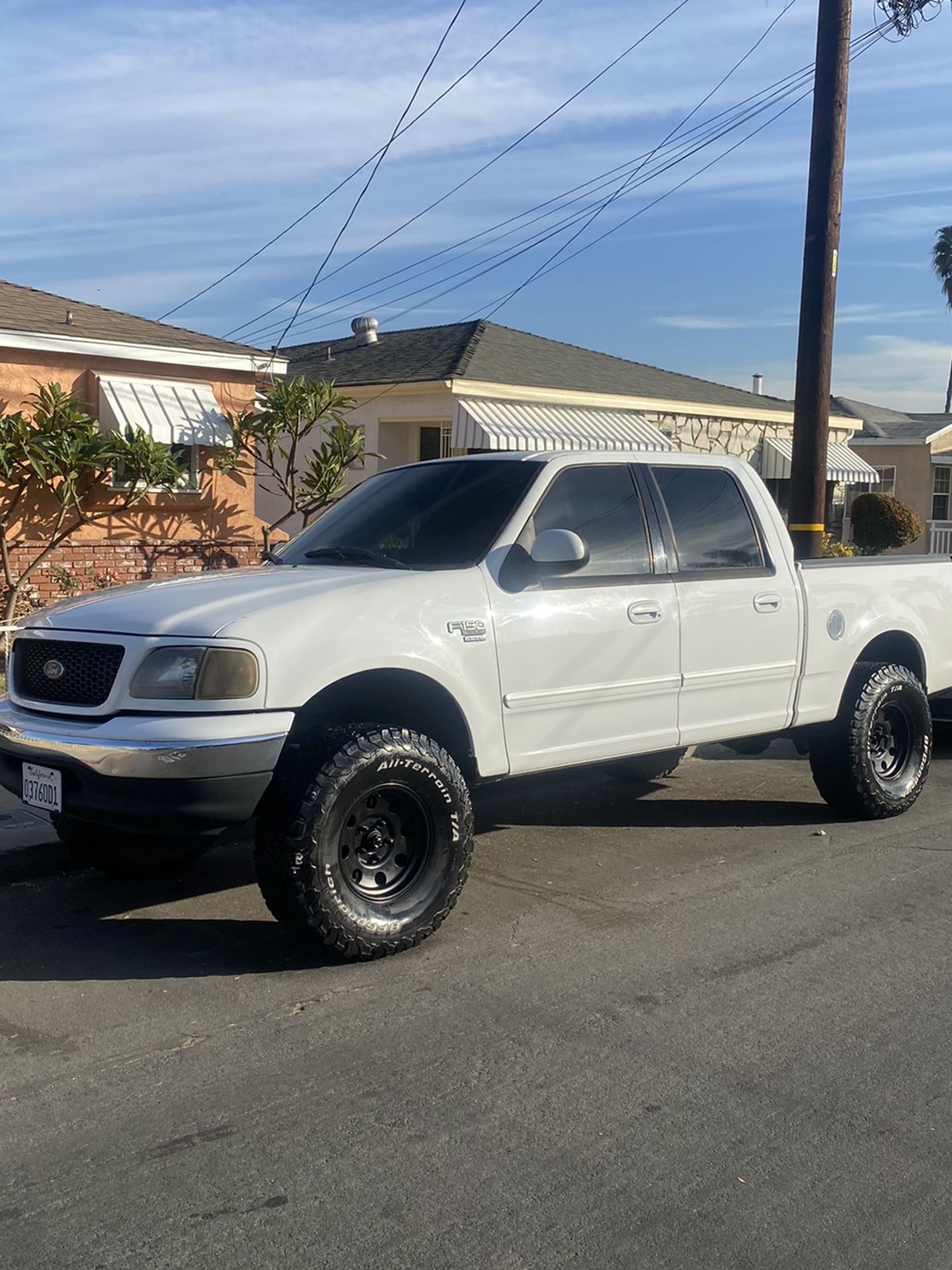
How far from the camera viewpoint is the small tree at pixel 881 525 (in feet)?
86.8

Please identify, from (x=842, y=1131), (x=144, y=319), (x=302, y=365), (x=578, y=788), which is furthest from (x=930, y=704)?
(x=302, y=365)

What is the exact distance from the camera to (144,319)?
16.7 metres

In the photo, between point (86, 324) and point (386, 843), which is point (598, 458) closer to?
point (386, 843)

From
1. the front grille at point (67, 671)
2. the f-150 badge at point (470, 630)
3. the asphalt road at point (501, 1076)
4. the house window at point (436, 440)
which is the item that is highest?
the house window at point (436, 440)

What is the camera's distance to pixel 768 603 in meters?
6.75

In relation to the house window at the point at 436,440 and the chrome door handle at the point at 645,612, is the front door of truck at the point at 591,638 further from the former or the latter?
the house window at the point at 436,440

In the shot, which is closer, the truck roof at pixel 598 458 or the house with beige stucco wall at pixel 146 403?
the truck roof at pixel 598 458

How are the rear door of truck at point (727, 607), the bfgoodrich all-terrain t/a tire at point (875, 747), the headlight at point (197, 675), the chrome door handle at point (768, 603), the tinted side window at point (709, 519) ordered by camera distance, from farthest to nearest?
the bfgoodrich all-terrain t/a tire at point (875, 747), the chrome door handle at point (768, 603), the tinted side window at point (709, 519), the rear door of truck at point (727, 607), the headlight at point (197, 675)

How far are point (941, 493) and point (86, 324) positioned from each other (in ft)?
84.6

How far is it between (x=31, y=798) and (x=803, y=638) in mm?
3958

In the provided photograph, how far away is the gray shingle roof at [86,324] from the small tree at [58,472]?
0.73 m

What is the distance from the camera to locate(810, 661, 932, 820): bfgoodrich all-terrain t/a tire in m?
7.27

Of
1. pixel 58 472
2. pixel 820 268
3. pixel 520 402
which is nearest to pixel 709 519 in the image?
pixel 820 268

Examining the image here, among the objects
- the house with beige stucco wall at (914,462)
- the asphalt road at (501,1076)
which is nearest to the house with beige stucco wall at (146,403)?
the asphalt road at (501,1076)
